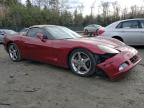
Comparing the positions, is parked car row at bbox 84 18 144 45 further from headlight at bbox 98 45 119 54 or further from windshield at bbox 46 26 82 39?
headlight at bbox 98 45 119 54

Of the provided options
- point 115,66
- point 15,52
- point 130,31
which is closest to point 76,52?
point 115,66

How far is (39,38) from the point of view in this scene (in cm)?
696

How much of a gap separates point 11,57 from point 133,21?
5.35 meters

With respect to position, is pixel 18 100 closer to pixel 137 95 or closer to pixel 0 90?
pixel 0 90

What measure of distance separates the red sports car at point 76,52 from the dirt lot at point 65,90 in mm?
264

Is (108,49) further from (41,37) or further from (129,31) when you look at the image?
(129,31)

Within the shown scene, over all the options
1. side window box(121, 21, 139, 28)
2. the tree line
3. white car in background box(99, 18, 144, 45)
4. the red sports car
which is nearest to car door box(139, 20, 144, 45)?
white car in background box(99, 18, 144, 45)

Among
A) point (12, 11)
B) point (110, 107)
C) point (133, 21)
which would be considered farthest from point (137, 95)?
point (12, 11)

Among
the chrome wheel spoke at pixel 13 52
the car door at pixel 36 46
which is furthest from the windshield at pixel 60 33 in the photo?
the chrome wheel spoke at pixel 13 52

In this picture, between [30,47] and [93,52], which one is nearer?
[93,52]

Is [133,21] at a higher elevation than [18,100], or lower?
higher

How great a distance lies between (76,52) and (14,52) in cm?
→ 278

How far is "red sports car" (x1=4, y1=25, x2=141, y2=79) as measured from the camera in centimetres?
549

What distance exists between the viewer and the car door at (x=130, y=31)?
10409 millimetres
